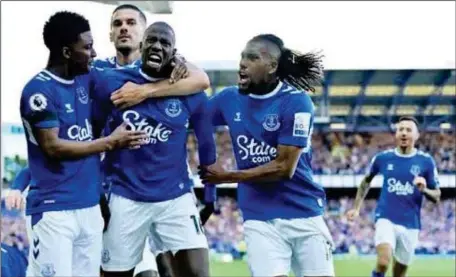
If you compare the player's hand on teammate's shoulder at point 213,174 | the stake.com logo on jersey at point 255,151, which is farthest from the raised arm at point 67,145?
the stake.com logo on jersey at point 255,151

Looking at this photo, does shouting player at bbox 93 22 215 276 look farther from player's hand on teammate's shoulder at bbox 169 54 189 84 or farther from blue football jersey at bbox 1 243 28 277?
blue football jersey at bbox 1 243 28 277

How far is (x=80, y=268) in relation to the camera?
488 centimetres

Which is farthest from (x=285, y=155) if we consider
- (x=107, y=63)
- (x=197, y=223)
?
(x=107, y=63)

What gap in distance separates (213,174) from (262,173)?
1.05ft

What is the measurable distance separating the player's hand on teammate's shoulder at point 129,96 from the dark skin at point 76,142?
0.87ft

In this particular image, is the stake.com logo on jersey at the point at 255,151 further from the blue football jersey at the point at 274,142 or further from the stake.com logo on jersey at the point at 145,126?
the stake.com logo on jersey at the point at 145,126

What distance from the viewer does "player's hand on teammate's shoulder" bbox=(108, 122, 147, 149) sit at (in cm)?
473

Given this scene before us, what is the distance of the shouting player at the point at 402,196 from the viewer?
9906mm

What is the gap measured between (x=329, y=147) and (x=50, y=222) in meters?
32.6

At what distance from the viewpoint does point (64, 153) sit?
466 centimetres

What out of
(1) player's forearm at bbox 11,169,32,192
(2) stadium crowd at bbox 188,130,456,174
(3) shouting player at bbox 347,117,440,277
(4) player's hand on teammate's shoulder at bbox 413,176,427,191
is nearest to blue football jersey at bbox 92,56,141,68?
(1) player's forearm at bbox 11,169,32,192

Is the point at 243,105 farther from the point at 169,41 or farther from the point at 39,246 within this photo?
the point at 39,246

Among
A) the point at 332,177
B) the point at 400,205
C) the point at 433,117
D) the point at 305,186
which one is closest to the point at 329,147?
the point at 332,177

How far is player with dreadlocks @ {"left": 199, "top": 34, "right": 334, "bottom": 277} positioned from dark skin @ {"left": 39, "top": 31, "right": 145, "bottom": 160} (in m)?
0.77
